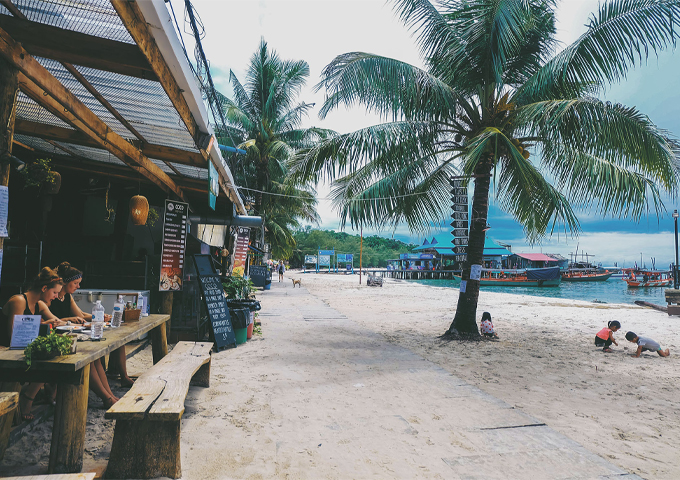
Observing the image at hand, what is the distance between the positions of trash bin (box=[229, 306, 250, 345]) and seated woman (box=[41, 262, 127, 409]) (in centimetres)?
306

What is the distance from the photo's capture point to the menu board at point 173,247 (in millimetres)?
6742

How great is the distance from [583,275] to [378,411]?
73.9m

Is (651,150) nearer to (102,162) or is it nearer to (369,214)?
(369,214)

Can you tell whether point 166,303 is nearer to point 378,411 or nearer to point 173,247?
point 173,247

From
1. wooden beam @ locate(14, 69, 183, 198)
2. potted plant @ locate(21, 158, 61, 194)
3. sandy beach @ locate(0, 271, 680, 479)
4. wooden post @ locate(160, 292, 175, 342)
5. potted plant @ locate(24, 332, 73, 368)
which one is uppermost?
wooden beam @ locate(14, 69, 183, 198)

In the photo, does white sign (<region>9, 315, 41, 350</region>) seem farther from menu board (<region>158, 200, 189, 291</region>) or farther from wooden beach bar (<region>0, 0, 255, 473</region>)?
menu board (<region>158, 200, 189, 291</region>)

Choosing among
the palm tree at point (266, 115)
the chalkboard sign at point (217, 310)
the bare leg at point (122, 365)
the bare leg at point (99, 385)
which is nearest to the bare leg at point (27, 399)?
the bare leg at point (99, 385)

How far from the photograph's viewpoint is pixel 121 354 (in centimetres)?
432

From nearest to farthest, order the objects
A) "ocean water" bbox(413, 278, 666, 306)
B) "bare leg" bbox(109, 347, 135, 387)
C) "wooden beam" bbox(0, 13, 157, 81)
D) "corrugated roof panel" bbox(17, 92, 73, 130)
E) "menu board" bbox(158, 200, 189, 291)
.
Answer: "wooden beam" bbox(0, 13, 157, 81) → "corrugated roof panel" bbox(17, 92, 73, 130) → "bare leg" bbox(109, 347, 135, 387) → "menu board" bbox(158, 200, 189, 291) → "ocean water" bbox(413, 278, 666, 306)

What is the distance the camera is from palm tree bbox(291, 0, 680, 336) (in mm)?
6812

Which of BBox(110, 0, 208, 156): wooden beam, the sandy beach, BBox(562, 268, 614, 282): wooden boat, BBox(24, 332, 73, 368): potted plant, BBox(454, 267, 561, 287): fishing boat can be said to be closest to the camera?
BBox(110, 0, 208, 156): wooden beam

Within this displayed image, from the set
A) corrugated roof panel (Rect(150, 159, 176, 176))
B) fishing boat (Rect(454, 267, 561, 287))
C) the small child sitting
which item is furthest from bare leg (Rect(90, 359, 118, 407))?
fishing boat (Rect(454, 267, 561, 287))

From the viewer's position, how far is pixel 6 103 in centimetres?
277

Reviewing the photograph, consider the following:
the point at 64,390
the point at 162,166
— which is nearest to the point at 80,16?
the point at 64,390
